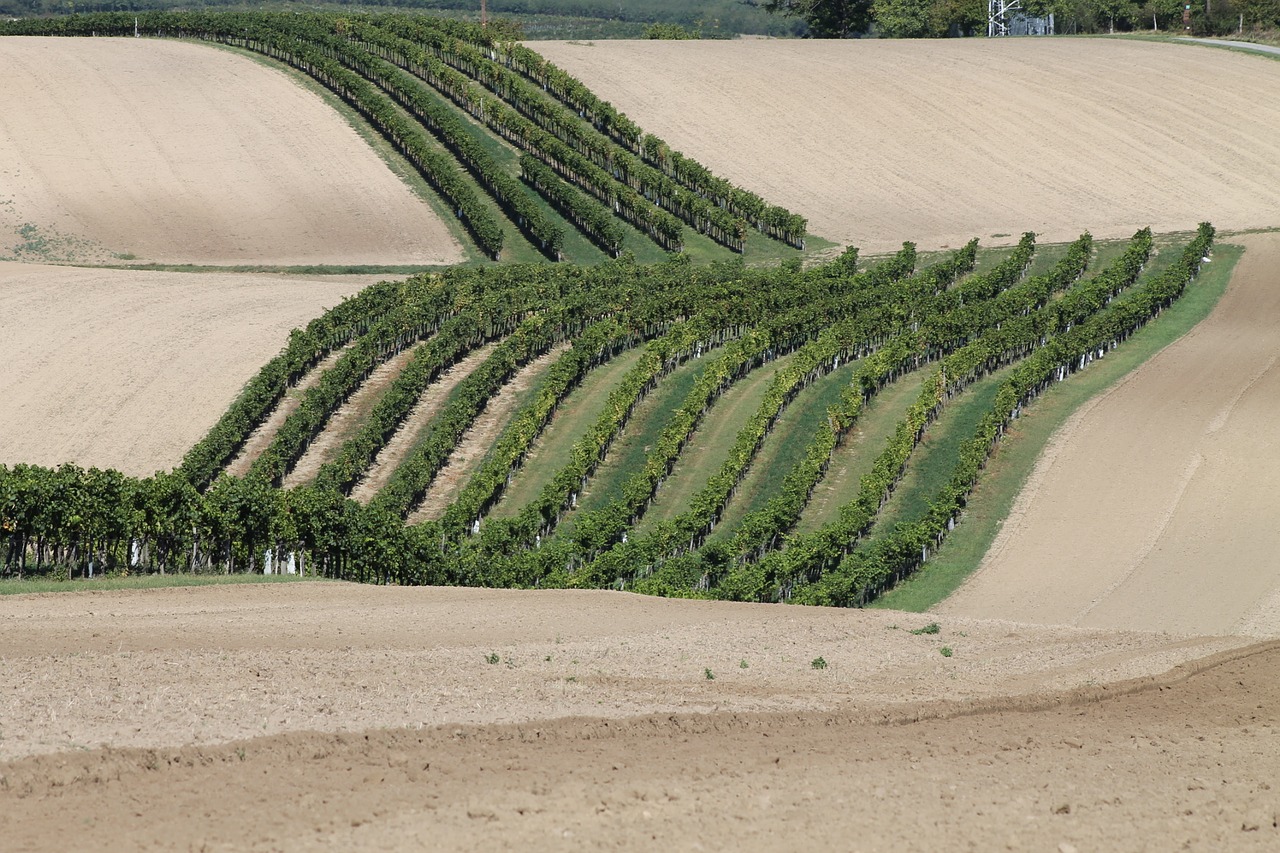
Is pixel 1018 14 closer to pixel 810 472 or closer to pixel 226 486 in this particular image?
pixel 810 472

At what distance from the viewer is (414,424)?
55531 millimetres

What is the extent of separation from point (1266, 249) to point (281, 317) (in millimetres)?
52526

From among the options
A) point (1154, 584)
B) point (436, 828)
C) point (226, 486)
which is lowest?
point (1154, 584)

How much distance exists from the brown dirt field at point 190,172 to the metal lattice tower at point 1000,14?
75.3m

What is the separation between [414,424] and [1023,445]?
865 inches

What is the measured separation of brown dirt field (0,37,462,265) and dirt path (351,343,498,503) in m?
23.9

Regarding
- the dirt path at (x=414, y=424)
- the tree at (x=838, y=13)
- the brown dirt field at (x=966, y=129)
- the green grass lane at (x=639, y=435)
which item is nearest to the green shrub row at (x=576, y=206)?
the brown dirt field at (x=966, y=129)

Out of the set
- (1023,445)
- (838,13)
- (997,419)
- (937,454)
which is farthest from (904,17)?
(937,454)

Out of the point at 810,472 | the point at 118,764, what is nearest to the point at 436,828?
the point at 118,764

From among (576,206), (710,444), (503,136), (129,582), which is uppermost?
(503,136)

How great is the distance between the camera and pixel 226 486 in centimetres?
3934

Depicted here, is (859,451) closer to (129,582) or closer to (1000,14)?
(129,582)

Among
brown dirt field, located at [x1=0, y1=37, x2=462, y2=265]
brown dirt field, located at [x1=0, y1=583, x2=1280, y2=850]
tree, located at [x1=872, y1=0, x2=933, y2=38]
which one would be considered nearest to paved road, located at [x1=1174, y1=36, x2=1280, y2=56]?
tree, located at [x1=872, y1=0, x2=933, y2=38]

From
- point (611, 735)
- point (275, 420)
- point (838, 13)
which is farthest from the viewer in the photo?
point (838, 13)
